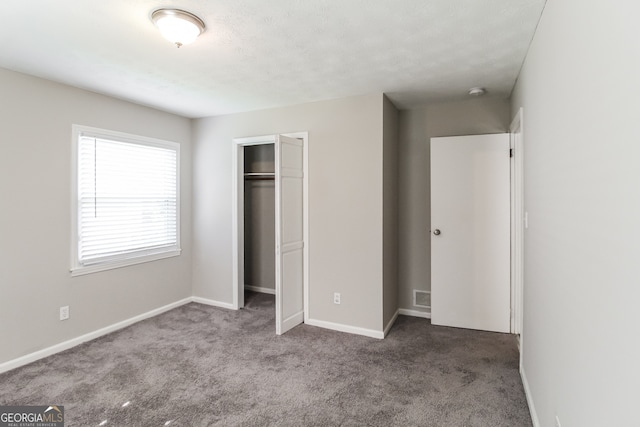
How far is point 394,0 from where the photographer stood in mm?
1788

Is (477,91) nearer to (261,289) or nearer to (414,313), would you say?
(414,313)

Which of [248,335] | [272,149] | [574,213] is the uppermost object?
[272,149]

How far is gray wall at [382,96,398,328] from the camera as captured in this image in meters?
3.47

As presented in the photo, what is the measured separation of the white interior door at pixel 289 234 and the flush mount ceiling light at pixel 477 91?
1.78 meters

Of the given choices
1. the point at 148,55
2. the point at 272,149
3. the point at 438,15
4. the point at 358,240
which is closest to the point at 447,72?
the point at 438,15

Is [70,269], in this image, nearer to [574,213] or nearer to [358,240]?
[358,240]

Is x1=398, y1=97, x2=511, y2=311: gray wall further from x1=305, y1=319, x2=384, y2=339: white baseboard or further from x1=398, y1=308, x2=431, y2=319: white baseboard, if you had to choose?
x1=305, y1=319, x2=384, y2=339: white baseboard

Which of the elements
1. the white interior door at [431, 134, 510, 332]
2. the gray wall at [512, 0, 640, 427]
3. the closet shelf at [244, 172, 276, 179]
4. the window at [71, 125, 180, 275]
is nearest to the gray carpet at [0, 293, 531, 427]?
the white interior door at [431, 134, 510, 332]

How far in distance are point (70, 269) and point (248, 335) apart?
5.89 feet

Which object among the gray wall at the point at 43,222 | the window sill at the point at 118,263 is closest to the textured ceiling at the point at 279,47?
the gray wall at the point at 43,222

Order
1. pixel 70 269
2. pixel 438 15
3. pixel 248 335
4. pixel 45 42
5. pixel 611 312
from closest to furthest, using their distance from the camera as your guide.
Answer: pixel 611 312
pixel 438 15
pixel 45 42
pixel 70 269
pixel 248 335

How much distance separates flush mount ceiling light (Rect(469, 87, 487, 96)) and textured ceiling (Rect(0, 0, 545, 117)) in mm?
78

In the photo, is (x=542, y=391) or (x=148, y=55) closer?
(x=542, y=391)

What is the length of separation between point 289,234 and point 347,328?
1.15 meters
